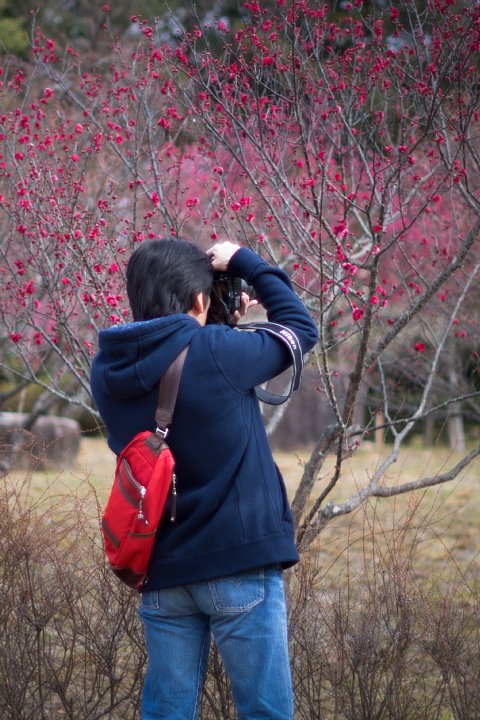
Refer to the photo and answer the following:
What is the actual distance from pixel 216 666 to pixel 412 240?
4390 mm

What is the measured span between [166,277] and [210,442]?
0.43 m

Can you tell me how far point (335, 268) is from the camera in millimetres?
3816

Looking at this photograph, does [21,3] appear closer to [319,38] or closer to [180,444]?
[319,38]

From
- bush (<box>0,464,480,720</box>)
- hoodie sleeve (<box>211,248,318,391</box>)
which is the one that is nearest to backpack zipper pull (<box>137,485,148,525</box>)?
hoodie sleeve (<box>211,248,318,391</box>)

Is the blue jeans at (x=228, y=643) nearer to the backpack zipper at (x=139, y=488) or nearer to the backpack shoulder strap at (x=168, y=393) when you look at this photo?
the backpack zipper at (x=139, y=488)

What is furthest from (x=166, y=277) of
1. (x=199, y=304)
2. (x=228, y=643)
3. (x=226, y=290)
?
(x=228, y=643)

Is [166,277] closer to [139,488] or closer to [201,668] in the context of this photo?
[139,488]

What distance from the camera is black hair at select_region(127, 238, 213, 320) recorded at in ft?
7.30

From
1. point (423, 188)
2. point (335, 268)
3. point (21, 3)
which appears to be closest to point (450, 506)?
Answer: point (423, 188)

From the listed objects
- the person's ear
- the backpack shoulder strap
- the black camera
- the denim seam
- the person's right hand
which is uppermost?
the person's right hand

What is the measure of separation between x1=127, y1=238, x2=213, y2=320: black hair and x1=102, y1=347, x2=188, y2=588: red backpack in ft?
0.56

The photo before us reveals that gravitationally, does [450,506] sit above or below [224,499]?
above

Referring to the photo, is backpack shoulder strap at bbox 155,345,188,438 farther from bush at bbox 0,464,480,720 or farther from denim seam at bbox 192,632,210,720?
bush at bbox 0,464,480,720

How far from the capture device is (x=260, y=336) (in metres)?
2.17
